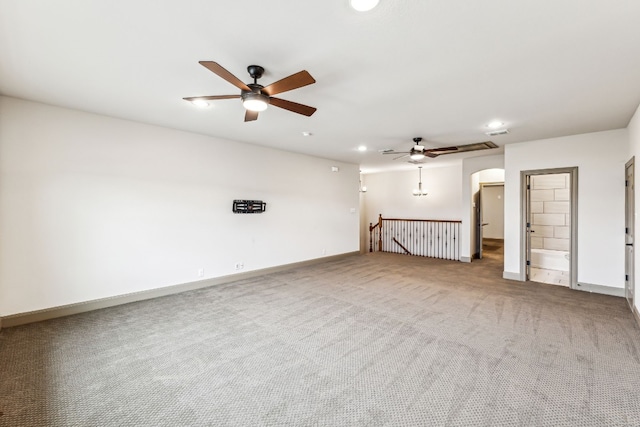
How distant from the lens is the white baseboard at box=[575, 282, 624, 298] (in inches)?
183

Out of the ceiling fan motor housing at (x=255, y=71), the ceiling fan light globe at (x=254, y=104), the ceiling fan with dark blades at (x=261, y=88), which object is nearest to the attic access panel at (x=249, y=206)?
the ceiling fan with dark blades at (x=261, y=88)

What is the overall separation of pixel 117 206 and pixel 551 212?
32.1ft

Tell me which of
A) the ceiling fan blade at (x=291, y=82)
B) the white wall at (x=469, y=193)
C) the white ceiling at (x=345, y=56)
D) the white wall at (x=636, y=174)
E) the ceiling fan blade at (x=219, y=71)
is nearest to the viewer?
the white ceiling at (x=345, y=56)

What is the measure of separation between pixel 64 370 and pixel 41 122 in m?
3.09

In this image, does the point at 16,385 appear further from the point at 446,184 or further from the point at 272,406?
the point at 446,184

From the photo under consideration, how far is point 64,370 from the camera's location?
2.50 metres

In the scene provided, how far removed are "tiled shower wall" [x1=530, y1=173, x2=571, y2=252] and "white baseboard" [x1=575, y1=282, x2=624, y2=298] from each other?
9.27 feet

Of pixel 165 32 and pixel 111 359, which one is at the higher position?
pixel 165 32

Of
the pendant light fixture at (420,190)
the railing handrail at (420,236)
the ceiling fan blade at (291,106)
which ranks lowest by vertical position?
the railing handrail at (420,236)

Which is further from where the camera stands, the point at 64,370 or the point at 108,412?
the point at 64,370

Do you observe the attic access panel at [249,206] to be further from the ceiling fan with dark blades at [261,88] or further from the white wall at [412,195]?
the white wall at [412,195]

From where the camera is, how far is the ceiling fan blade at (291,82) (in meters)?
2.24

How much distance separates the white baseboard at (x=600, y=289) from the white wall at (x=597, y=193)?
0.05 meters

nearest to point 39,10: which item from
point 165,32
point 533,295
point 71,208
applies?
point 165,32
